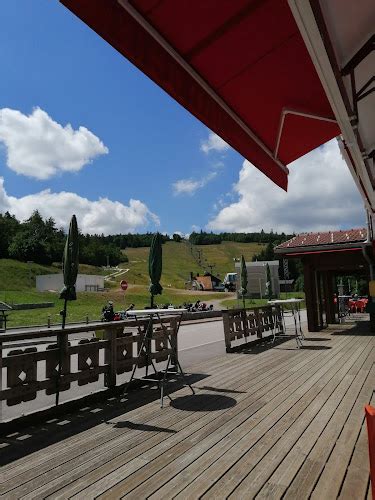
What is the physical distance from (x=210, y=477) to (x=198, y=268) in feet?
408

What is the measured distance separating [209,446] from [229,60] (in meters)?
2.93

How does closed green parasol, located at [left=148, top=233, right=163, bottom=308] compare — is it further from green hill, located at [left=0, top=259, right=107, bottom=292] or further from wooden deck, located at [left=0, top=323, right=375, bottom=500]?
green hill, located at [left=0, top=259, right=107, bottom=292]

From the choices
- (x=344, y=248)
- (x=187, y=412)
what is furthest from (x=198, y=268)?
(x=187, y=412)

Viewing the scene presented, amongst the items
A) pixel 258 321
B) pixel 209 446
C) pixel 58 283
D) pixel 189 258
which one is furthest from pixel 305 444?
pixel 189 258

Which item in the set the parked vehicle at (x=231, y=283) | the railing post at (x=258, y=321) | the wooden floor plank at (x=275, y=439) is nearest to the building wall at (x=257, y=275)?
the parked vehicle at (x=231, y=283)

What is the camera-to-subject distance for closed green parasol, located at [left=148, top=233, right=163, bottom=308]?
6.94 metres

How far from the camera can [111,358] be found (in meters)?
5.37

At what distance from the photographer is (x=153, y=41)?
6.17ft

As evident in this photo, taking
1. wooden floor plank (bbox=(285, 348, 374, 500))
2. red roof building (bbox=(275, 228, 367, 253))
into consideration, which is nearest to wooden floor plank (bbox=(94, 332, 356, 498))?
wooden floor plank (bbox=(285, 348, 374, 500))

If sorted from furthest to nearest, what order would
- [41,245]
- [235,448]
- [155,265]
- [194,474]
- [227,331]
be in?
[41,245]
[227,331]
[155,265]
[235,448]
[194,474]

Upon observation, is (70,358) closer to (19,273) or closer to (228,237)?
(19,273)

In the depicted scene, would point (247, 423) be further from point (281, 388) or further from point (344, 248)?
point (344, 248)

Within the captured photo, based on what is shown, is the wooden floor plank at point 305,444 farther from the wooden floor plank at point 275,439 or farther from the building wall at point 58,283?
the building wall at point 58,283

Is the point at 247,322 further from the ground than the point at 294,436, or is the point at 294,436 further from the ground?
the point at 247,322
